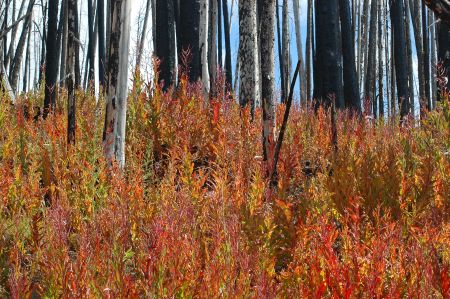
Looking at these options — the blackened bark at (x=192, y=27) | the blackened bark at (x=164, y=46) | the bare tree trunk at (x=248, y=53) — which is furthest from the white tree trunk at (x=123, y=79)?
the blackened bark at (x=164, y=46)

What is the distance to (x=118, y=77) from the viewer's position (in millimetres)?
4652

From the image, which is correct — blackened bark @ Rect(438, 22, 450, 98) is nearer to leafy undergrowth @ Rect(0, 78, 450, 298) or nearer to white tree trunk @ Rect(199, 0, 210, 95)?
leafy undergrowth @ Rect(0, 78, 450, 298)

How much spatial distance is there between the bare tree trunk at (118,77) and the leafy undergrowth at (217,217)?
0.23 meters

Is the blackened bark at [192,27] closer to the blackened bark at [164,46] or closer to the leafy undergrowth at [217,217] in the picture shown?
the blackened bark at [164,46]

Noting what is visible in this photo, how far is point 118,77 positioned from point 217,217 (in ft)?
7.88

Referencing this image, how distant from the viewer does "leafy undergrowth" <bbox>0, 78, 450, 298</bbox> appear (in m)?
2.12

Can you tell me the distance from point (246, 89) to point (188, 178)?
355 cm

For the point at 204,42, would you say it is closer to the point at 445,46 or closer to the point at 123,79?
the point at 445,46

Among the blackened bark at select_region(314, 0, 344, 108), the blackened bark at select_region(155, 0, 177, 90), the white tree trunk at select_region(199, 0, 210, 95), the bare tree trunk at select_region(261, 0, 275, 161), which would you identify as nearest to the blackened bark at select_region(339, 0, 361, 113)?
the blackened bark at select_region(314, 0, 344, 108)

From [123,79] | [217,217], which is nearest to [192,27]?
[123,79]

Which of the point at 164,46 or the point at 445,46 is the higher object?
the point at 164,46

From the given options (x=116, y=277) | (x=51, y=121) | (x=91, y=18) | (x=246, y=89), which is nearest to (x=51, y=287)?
(x=116, y=277)

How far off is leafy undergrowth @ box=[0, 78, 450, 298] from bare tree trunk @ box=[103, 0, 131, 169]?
0.23 metres

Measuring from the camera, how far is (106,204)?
11.3 ft
